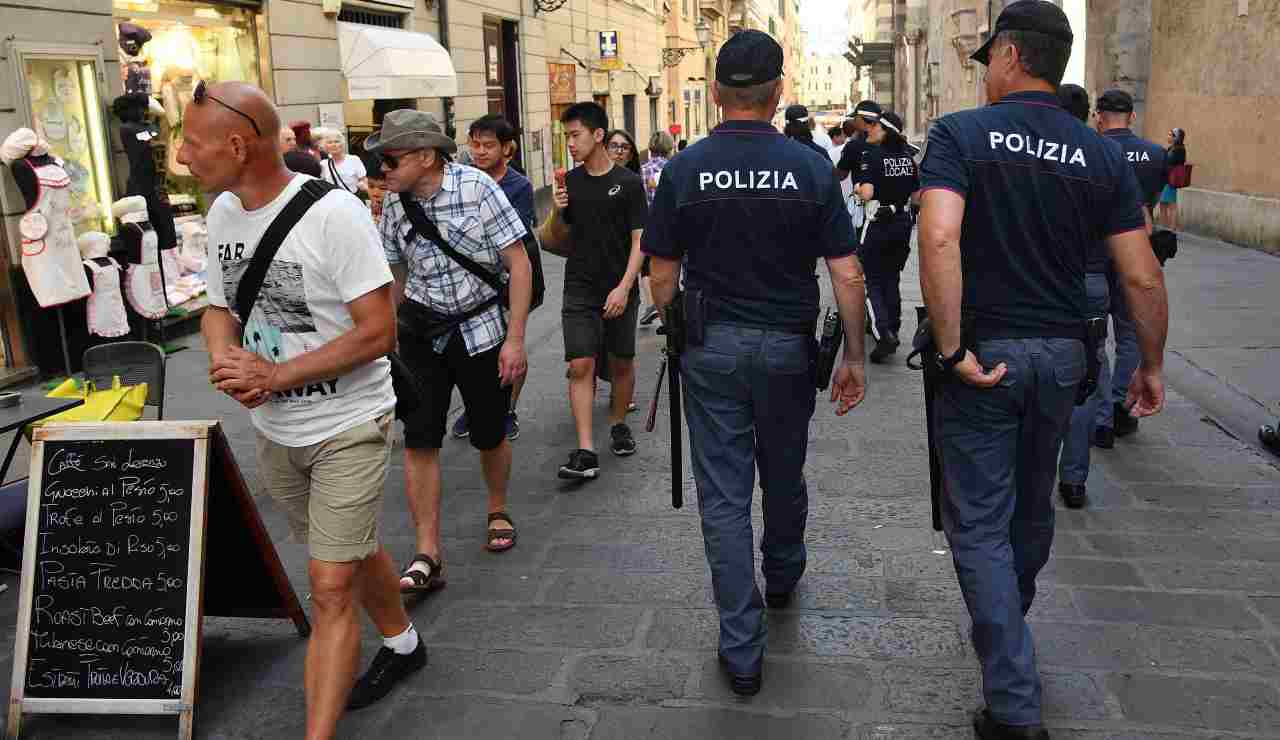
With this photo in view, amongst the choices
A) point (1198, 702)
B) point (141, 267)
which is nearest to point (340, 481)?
point (1198, 702)

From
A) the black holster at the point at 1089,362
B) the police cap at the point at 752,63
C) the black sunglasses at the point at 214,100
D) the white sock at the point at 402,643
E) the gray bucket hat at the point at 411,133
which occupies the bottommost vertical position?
the white sock at the point at 402,643

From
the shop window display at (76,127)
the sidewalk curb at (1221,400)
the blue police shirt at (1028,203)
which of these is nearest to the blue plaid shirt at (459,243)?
the blue police shirt at (1028,203)

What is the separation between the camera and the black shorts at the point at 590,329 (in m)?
6.04

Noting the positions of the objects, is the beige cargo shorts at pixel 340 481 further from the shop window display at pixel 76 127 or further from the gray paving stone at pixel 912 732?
the shop window display at pixel 76 127

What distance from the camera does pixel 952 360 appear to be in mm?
3117

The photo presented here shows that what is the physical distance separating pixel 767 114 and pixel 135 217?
682cm

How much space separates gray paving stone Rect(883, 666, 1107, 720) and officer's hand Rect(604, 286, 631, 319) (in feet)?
8.51

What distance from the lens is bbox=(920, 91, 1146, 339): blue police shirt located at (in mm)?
3088

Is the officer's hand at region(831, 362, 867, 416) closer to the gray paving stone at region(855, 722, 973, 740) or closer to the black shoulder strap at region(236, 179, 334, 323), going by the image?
the gray paving stone at region(855, 722, 973, 740)

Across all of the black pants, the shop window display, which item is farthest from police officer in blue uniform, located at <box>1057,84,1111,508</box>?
the shop window display

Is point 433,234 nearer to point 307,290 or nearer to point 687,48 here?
point 307,290

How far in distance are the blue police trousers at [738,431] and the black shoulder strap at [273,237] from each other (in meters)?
1.17

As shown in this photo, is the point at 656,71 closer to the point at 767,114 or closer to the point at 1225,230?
the point at 1225,230

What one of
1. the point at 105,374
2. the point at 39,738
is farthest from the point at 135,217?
the point at 39,738
